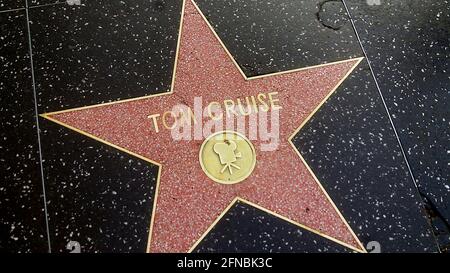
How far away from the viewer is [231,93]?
1646 mm

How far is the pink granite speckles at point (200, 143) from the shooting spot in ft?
4.61

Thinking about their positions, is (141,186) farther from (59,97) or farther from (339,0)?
(339,0)

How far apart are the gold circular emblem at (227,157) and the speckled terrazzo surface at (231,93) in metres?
0.12

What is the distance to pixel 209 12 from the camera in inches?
74.1

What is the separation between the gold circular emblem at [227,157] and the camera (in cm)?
148

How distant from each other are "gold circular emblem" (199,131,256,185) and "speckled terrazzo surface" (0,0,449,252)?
4.6 inches

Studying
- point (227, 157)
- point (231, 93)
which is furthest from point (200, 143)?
point (231, 93)

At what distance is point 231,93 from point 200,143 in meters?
0.27

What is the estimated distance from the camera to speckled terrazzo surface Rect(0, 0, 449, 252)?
4.62 feet

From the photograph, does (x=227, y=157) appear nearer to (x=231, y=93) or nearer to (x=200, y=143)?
(x=200, y=143)

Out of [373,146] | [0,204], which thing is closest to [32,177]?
[0,204]

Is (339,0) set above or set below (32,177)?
above

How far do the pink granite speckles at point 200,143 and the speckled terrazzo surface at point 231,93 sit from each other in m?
0.03

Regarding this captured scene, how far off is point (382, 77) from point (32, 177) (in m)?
1.56
